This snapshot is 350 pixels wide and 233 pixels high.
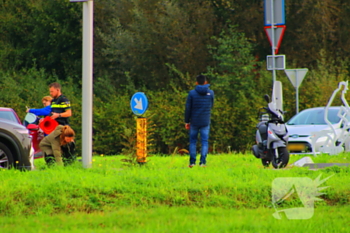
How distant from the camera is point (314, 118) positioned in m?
19.3

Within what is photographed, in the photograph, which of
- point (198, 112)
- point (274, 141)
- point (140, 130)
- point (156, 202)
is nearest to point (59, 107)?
point (140, 130)

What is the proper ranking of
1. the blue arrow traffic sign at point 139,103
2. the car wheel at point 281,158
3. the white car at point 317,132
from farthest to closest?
the white car at point 317,132, the car wheel at point 281,158, the blue arrow traffic sign at point 139,103

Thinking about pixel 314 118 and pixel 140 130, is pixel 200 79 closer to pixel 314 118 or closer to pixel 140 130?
pixel 140 130

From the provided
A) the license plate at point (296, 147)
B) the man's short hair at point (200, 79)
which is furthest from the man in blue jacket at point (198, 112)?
the license plate at point (296, 147)

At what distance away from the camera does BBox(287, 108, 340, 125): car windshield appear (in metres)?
19.0

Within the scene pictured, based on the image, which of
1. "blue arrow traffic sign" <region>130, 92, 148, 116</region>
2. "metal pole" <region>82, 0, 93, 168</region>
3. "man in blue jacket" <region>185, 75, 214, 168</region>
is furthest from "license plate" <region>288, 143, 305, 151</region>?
"metal pole" <region>82, 0, 93, 168</region>

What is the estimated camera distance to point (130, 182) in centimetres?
979

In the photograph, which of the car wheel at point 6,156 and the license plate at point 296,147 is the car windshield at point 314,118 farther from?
the car wheel at point 6,156

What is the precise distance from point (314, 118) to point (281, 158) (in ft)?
21.2

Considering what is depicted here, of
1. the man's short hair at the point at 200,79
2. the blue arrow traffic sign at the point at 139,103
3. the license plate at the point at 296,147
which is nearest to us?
the blue arrow traffic sign at the point at 139,103

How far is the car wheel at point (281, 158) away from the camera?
42.9 feet

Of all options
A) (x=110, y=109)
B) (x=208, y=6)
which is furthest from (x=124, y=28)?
(x=110, y=109)

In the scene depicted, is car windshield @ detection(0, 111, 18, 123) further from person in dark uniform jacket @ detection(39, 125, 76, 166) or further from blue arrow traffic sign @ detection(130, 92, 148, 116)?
blue arrow traffic sign @ detection(130, 92, 148, 116)

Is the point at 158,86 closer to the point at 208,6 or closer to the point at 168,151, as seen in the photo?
the point at 208,6
